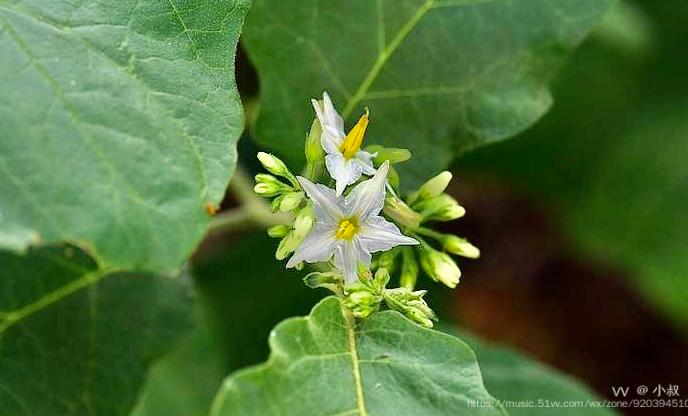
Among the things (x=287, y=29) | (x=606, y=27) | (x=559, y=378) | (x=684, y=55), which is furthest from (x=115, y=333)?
(x=684, y=55)

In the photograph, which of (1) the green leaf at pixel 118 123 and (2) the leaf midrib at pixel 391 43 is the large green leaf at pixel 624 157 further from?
(1) the green leaf at pixel 118 123

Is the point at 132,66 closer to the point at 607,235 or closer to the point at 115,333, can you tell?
the point at 115,333

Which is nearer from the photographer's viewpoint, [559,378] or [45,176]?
[45,176]

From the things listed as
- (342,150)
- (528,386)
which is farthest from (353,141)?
(528,386)

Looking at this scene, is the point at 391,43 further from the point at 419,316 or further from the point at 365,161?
the point at 419,316

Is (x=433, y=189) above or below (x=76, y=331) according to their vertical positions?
above

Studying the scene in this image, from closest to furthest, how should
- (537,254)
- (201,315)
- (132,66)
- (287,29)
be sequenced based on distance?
(132,66)
(287,29)
(201,315)
(537,254)

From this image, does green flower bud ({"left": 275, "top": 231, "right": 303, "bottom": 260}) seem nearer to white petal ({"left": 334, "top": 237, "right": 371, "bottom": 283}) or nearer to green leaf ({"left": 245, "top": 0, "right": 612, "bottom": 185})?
white petal ({"left": 334, "top": 237, "right": 371, "bottom": 283})

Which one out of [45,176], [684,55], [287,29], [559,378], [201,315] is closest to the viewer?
[45,176]
